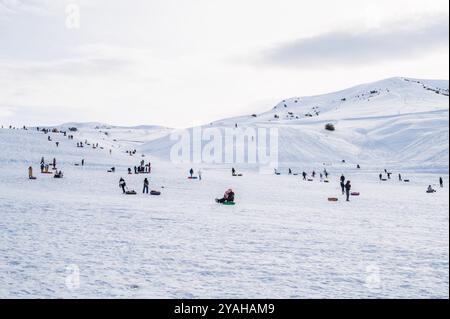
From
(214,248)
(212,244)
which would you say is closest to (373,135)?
(212,244)

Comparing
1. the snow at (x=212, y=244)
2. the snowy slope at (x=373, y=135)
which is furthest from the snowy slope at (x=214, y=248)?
the snowy slope at (x=373, y=135)

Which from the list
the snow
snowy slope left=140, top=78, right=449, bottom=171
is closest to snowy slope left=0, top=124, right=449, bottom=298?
the snow

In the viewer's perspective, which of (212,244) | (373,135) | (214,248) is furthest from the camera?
(373,135)

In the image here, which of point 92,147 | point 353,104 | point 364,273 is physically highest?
point 353,104

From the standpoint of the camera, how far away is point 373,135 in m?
103

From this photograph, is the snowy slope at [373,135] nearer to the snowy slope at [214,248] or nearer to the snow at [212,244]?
the snow at [212,244]

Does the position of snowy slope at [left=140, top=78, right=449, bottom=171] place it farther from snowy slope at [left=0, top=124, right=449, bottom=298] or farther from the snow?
snowy slope at [left=0, top=124, right=449, bottom=298]

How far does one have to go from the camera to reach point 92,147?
75.9 metres

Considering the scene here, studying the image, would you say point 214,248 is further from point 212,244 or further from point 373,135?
point 373,135

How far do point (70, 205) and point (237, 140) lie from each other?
6968cm

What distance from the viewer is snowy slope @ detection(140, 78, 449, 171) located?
82.5 meters

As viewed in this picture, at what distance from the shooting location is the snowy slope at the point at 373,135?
82500mm
